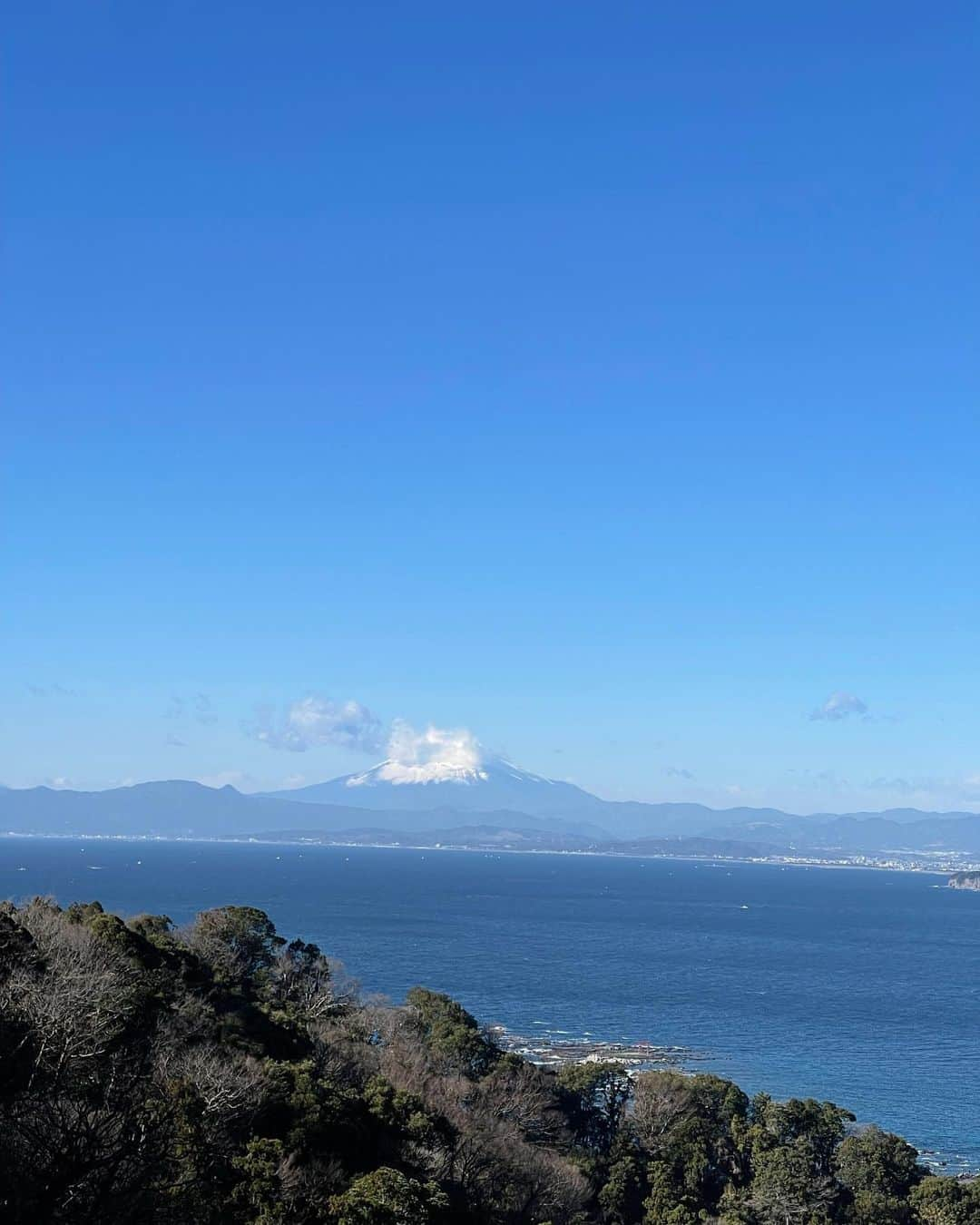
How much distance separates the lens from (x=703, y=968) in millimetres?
89562

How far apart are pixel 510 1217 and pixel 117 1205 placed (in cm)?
1453

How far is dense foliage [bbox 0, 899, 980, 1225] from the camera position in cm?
1630

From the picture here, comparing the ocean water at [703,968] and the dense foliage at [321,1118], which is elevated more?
the dense foliage at [321,1118]

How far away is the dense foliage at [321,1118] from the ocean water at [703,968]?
10985mm

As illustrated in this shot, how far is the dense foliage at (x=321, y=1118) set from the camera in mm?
16297

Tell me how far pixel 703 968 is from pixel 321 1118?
7201 centimetres

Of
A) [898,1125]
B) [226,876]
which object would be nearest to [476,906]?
[226,876]

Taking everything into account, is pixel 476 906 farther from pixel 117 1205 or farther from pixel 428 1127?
pixel 117 1205

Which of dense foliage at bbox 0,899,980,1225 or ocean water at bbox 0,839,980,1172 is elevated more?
dense foliage at bbox 0,899,980,1225

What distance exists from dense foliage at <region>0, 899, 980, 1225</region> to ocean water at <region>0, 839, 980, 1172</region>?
10985 millimetres

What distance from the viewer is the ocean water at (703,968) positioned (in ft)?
178

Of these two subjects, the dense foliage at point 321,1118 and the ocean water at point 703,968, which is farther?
the ocean water at point 703,968

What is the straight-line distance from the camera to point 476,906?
457 ft

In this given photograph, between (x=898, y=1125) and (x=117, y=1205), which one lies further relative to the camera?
(x=898, y=1125)
